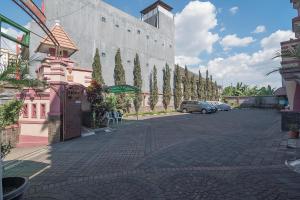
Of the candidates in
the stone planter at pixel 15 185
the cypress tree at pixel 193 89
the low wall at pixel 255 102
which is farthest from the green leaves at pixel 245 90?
the stone planter at pixel 15 185

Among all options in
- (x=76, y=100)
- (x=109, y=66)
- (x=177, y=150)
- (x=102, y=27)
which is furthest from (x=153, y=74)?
(x=177, y=150)

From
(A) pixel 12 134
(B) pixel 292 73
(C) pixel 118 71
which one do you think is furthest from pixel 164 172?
(C) pixel 118 71

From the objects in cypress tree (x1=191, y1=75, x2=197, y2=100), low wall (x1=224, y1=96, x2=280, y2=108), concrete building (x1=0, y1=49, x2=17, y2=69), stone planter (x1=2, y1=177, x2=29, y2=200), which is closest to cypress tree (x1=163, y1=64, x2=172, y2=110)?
cypress tree (x1=191, y1=75, x2=197, y2=100)

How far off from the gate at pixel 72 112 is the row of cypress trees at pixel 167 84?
29.9 feet

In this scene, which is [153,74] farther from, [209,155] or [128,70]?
[209,155]

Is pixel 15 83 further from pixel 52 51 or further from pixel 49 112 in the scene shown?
pixel 52 51

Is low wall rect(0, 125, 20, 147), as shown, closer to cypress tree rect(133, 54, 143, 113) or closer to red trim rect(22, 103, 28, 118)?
red trim rect(22, 103, 28, 118)

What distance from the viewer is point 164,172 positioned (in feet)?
21.9

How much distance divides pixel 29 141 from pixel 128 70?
19.5 m

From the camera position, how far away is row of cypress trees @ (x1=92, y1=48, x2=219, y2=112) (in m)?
26.0

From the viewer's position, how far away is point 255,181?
5.81 meters

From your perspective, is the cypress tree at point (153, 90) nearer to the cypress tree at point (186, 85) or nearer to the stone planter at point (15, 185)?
the cypress tree at point (186, 85)

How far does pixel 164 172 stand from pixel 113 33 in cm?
2306

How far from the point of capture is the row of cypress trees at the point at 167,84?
2596cm
